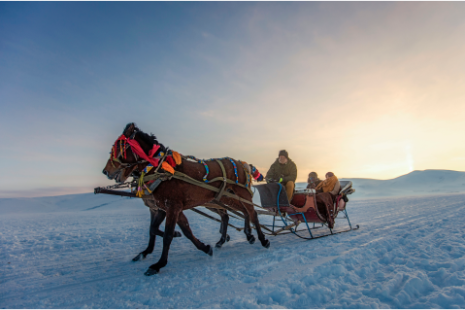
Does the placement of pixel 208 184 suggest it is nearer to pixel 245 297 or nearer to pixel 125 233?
pixel 245 297

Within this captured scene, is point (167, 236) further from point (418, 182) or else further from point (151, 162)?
point (418, 182)

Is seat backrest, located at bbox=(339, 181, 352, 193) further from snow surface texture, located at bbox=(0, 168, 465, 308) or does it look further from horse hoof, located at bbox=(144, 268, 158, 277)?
horse hoof, located at bbox=(144, 268, 158, 277)

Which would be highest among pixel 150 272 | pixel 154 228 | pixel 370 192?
pixel 370 192

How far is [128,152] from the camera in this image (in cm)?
363

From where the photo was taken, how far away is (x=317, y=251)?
4.07 metres

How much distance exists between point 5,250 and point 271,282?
17.7 feet

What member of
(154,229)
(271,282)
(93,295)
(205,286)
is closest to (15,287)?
(93,295)

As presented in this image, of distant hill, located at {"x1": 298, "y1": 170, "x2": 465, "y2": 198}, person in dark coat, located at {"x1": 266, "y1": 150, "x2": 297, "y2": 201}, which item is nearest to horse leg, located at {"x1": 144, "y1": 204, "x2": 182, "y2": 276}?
person in dark coat, located at {"x1": 266, "y1": 150, "x2": 297, "y2": 201}

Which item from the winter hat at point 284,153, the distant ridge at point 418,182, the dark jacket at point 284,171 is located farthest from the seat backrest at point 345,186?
the distant ridge at point 418,182

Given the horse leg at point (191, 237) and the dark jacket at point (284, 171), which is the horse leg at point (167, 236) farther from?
the dark jacket at point (284, 171)

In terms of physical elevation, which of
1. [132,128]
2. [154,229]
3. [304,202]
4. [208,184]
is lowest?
[154,229]

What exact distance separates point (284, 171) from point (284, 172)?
25 mm

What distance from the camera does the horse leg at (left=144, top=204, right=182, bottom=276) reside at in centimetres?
325

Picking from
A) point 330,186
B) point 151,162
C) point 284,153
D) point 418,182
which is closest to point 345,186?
point 330,186
